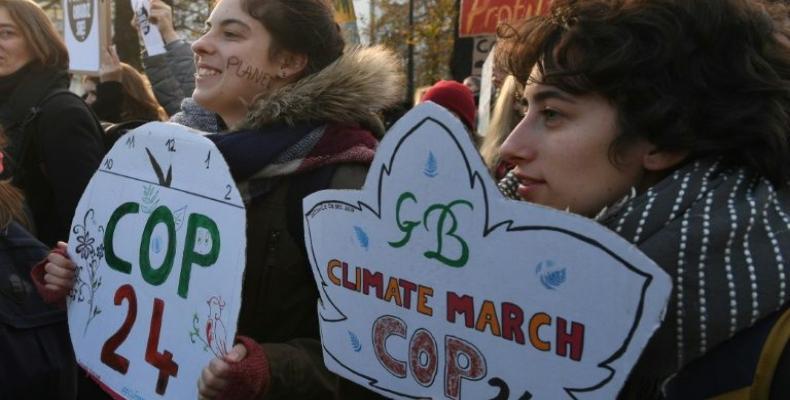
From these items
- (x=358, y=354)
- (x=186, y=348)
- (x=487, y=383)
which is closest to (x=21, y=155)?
(x=186, y=348)

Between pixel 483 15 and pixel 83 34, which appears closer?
pixel 83 34

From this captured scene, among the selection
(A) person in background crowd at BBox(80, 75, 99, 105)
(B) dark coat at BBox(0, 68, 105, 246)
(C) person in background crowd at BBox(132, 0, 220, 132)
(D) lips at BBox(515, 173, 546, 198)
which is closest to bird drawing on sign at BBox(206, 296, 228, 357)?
(D) lips at BBox(515, 173, 546, 198)

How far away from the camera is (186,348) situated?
144cm

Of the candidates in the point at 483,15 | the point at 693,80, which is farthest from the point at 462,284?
the point at 483,15

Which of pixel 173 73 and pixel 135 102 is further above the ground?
pixel 173 73

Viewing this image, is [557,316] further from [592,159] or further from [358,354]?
[358,354]

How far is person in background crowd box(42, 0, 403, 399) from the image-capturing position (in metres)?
1.62

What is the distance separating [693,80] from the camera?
1.07m

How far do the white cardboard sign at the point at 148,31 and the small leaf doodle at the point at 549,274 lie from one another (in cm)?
297

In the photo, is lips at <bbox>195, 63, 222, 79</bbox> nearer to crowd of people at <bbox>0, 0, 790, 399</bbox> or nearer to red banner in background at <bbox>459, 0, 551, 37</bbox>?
crowd of people at <bbox>0, 0, 790, 399</bbox>

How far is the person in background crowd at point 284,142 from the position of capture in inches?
63.7

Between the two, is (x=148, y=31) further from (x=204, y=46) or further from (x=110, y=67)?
(x=204, y=46)

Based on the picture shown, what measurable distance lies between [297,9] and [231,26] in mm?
158

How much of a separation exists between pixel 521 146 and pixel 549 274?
0.23 metres
